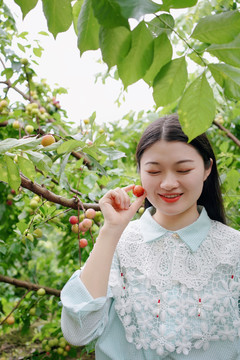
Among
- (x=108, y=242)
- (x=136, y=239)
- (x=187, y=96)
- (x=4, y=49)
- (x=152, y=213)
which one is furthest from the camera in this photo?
(x=4, y=49)

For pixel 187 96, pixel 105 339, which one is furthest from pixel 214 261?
pixel 187 96

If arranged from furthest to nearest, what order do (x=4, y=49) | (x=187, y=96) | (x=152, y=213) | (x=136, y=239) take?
(x=4, y=49) < (x=152, y=213) < (x=136, y=239) < (x=187, y=96)

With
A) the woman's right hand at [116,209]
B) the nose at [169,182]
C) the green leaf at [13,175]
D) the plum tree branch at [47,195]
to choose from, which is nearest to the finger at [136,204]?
the woman's right hand at [116,209]

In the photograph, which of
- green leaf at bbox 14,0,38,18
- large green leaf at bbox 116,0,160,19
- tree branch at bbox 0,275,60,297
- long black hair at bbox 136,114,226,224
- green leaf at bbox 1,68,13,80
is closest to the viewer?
large green leaf at bbox 116,0,160,19

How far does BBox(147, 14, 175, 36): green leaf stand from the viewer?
2.13ft

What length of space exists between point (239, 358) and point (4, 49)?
73.5 inches

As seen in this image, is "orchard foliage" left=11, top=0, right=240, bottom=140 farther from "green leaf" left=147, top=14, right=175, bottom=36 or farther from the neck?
the neck

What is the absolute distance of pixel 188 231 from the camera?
118cm

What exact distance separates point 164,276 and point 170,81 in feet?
2.24

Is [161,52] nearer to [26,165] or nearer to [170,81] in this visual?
[170,81]

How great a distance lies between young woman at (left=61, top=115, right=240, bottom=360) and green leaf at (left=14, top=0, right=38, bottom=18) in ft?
1.82

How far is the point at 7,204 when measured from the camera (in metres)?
2.29

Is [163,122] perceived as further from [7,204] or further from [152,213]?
[7,204]

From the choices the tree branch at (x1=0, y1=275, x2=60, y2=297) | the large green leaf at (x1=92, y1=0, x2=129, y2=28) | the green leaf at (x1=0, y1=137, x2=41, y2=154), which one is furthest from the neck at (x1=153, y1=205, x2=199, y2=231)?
the tree branch at (x1=0, y1=275, x2=60, y2=297)
